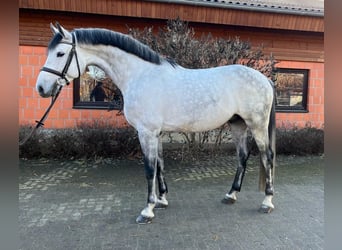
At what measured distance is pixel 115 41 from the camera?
3066mm

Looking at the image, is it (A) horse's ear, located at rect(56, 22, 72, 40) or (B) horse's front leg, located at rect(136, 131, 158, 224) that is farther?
(B) horse's front leg, located at rect(136, 131, 158, 224)

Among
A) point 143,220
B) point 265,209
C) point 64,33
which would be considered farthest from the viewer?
point 265,209

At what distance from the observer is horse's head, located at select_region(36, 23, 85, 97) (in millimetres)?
2793

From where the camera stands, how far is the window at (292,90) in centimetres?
751

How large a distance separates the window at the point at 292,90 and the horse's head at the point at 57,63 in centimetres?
605

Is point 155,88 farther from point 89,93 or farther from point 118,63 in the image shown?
point 89,93

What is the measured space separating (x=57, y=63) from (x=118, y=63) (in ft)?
2.10

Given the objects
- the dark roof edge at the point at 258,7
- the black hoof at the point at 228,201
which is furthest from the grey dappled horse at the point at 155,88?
the dark roof edge at the point at 258,7

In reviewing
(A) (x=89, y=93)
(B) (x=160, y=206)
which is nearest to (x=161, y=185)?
(B) (x=160, y=206)

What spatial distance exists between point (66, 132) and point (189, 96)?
372 centimetres

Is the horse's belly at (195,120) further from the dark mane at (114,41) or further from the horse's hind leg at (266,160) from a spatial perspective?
the dark mane at (114,41)

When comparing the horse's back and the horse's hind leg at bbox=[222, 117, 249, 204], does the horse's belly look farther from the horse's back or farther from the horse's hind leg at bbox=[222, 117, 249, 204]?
the horse's hind leg at bbox=[222, 117, 249, 204]

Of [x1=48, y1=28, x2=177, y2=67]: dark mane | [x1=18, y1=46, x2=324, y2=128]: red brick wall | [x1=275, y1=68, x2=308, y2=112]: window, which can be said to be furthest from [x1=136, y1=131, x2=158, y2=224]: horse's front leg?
[x1=275, y1=68, x2=308, y2=112]: window

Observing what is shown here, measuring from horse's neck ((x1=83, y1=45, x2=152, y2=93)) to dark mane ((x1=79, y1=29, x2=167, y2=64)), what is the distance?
0.17 ft
